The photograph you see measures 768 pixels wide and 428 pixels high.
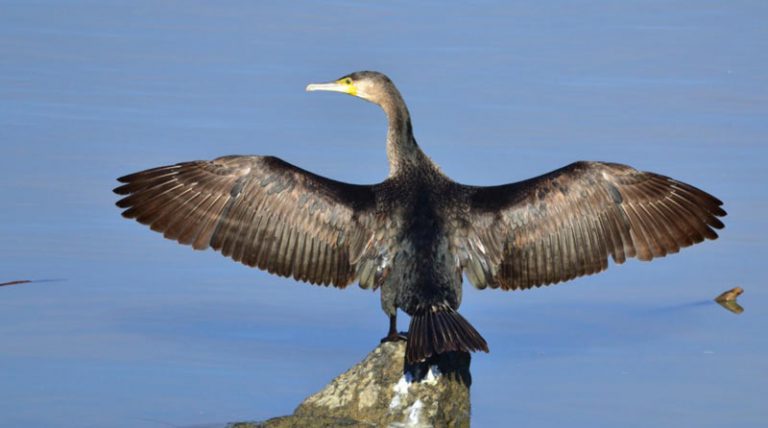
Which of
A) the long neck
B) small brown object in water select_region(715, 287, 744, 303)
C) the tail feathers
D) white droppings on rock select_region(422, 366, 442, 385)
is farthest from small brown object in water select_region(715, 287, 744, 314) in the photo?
white droppings on rock select_region(422, 366, 442, 385)

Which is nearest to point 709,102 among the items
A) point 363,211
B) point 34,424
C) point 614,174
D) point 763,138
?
point 763,138

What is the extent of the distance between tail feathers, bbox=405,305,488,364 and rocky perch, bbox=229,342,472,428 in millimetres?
161

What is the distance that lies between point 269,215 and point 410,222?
80 centimetres

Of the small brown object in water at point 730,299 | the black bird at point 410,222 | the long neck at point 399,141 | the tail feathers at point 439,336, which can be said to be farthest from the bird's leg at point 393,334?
the small brown object in water at point 730,299

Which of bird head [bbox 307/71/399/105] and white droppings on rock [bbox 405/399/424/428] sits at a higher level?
bird head [bbox 307/71/399/105]

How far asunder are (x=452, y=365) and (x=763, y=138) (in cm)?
493

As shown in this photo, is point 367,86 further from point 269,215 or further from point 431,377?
point 431,377

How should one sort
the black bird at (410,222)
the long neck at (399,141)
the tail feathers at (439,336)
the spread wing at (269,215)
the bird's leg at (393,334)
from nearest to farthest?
the tail feathers at (439,336) → the bird's leg at (393,334) → the black bird at (410,222) → the spread wing at (269,215) → the long neck at (399,141)

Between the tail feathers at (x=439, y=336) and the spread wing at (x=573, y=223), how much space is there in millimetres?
642

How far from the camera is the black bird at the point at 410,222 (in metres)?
9.11

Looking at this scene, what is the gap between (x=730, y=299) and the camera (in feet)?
33.5

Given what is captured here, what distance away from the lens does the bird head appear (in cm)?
1020

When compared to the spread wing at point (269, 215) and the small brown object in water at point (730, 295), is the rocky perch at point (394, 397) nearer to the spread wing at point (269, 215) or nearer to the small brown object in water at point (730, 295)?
the spread wing at point (269, 215)

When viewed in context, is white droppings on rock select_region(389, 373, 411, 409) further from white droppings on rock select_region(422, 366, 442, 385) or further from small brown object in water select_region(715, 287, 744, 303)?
small brown object in water select_region(715, 287, 744, 303)
